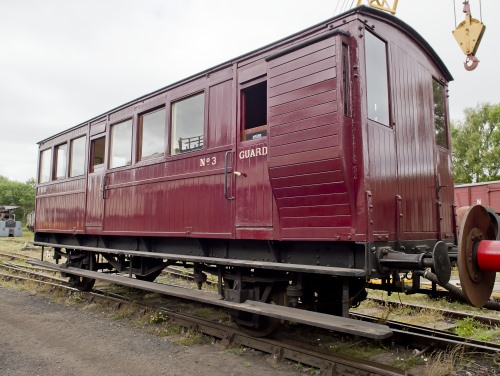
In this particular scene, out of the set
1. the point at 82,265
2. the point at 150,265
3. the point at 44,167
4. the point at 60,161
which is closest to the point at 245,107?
the point at 150,265

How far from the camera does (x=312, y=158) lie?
162 inches

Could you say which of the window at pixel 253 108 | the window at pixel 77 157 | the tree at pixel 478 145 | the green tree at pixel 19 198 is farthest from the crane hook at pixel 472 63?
the green tree at pixel 19 198

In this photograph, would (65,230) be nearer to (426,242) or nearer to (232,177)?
(232,177)

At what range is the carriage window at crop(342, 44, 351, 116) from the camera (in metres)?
4.06

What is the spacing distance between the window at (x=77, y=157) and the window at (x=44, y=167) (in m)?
1.35

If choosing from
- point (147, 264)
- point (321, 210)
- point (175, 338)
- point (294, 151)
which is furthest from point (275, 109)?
point (147, 264)

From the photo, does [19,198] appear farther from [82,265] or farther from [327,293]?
[327,293]

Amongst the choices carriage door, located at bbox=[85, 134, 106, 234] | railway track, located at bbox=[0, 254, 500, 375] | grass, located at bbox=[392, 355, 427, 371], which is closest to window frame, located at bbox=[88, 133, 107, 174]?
carriage door, located at bbox=[85, 134, 106, 234]

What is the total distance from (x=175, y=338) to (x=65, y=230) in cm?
458

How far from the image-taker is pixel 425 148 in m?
5.21

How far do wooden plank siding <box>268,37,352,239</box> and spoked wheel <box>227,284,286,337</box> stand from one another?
0.84 metres

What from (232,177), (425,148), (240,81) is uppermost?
(240,81)

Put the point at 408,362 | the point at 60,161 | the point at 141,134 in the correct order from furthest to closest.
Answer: the point at 60,161
the point at 141,134
the point at 408,362

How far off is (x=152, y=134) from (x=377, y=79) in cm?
372
